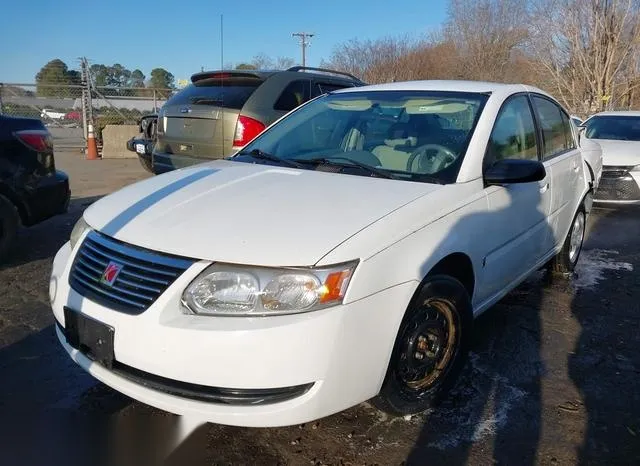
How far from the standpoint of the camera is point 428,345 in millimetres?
2770

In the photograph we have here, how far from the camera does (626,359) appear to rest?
3.48 m

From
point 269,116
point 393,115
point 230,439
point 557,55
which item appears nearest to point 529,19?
point 557,55

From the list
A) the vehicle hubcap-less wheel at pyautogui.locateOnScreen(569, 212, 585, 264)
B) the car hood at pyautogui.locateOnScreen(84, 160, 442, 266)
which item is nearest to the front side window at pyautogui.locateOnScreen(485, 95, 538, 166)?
the car hood at pyautogui.locateOnScreen(84, 160, 442, 266)

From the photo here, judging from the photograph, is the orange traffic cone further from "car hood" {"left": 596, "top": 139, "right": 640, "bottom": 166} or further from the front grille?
the front grille

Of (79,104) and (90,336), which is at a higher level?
(79,104)

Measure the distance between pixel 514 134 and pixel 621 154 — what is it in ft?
17.9

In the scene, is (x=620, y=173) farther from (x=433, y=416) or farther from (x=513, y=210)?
(x=433, y=416)

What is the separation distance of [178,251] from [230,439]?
961 mm

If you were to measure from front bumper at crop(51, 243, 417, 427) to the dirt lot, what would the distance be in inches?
16.1

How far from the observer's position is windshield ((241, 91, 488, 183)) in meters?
3.19

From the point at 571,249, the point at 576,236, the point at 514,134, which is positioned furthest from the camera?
the point at 576,236

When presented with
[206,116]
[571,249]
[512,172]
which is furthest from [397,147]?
[206,116]

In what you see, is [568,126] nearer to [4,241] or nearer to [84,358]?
[84,358]

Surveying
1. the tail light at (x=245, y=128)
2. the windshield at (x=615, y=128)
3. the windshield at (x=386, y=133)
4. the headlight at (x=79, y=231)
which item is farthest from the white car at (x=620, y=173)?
the headlight at (x=79, y=231)
